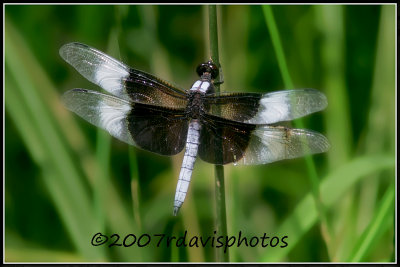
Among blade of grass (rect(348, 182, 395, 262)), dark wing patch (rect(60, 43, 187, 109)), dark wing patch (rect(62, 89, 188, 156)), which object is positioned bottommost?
blade of grass (rect(348, 182, 395, 262))

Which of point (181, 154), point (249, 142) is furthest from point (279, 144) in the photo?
point (181, 154)

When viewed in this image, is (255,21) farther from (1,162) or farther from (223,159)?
(1,162)

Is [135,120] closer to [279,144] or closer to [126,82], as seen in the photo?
[126,82]

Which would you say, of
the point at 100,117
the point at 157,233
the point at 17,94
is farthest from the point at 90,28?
the point at 157,233

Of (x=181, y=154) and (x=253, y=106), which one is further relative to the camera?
(x=181, y=154)

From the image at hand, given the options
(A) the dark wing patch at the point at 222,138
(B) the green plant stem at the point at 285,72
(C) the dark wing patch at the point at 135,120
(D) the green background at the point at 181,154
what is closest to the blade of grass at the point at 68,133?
(D) the green background at the point at 181,154

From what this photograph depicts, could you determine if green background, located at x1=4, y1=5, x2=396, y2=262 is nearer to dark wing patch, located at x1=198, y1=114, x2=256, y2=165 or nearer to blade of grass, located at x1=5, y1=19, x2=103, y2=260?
blade of grass, located at x1=5, y1=19, x2=103, y2=260

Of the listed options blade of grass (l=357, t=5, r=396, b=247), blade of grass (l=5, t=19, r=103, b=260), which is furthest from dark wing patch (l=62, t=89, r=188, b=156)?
blade of grass (l=357, t=5, r=396, b=247)
